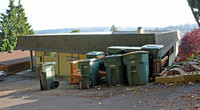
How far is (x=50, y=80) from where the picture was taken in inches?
430

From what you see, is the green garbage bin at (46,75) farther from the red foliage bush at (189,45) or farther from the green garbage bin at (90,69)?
the red foliage bush at (189,45)

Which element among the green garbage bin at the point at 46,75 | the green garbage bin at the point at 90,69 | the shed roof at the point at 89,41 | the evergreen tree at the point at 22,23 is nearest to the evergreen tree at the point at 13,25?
the evergreen tree at the point at 22,23

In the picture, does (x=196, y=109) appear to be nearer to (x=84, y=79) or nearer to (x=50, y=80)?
(x=84, y=79)

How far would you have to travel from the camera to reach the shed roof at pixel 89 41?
13398 mm

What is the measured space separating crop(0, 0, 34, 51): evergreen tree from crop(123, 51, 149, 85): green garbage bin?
35.9 metres

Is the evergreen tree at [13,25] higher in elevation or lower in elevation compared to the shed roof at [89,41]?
higher

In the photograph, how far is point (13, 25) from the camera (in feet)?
149

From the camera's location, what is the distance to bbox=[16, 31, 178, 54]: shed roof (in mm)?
13398

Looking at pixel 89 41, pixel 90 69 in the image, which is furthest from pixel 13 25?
pixel 90 69

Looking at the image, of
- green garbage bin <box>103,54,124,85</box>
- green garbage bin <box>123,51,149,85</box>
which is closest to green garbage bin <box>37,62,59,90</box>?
green garbage bin <box>103,54,124,85</box>

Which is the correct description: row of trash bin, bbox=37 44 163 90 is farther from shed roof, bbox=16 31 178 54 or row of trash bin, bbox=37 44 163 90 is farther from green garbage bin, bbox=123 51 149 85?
shed roof, bbox=16 31 178 54

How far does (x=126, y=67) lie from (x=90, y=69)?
189cm

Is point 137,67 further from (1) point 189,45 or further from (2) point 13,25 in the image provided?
(2) point 13,25

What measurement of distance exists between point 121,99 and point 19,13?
162ft
